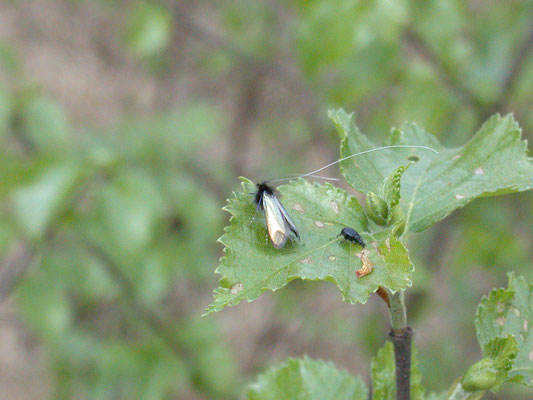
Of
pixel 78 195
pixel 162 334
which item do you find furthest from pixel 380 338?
pixel 78 195

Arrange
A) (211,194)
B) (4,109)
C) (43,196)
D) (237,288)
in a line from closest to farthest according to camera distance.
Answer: (237,288) → (43,196) → (4,109) → (211,194)

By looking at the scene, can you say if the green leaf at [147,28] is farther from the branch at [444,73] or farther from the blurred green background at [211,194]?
the branch at [444,73]

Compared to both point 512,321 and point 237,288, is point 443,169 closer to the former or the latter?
point 512,321

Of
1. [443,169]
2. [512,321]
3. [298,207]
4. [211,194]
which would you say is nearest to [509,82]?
[211,194]

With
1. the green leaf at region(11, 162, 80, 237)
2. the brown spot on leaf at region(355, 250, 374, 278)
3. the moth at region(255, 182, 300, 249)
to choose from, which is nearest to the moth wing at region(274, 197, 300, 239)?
the moth at region(255, 182, 300, 249)

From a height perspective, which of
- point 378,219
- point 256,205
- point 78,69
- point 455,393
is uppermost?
point 78,69

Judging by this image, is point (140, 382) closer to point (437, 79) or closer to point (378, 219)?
point (437, 79)

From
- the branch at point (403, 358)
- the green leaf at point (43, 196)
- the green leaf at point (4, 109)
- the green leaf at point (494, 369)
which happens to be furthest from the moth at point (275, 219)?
the green leaf at point (4, 109)
